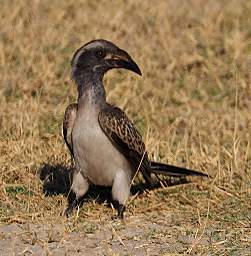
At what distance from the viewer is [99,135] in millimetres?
6859

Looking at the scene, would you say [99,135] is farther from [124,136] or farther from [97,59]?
[97,59]

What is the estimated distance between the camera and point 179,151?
8.48 metres

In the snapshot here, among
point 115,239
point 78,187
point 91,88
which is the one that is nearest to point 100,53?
point 91,88

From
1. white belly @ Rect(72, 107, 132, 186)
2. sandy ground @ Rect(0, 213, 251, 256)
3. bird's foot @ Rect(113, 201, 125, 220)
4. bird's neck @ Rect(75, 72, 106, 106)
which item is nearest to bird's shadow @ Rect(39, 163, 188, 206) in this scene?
bird's foot @ Rect(113, 201, 125, 220)

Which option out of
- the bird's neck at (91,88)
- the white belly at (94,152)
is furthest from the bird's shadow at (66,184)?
the bird's neck at (91,88)

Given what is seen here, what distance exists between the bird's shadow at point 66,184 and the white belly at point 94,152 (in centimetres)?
52

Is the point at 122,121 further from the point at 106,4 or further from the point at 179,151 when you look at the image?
the point at 106,4

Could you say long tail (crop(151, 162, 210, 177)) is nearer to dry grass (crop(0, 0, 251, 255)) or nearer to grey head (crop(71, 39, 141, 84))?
→ dry grass (crop(0, 0, 251, 255))

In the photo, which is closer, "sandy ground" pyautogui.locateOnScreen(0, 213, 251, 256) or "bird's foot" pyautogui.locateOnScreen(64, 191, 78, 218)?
"sandy ground" pyautogui.locateOnScreen(0, 213, 251, 256)

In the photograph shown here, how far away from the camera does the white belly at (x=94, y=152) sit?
6.81 m

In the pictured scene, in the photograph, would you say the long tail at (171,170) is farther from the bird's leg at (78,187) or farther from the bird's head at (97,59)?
the bird's head at (97,59)

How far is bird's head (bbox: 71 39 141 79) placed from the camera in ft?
A: 23.1

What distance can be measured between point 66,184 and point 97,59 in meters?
1.29

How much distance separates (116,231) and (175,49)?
5.50m
